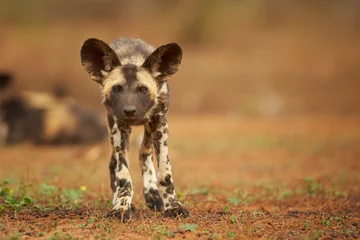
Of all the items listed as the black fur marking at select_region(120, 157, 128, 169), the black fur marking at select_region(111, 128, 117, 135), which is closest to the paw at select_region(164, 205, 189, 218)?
the black fur marking at select_region(120, 157, 128, 169)

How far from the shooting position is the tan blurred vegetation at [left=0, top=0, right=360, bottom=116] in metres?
19.1

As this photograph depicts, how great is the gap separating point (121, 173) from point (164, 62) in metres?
1.07

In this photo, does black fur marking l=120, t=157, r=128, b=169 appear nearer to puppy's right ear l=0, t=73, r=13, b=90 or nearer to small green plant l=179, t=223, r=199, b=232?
small green plant l=179, t=223, r=199, b=232

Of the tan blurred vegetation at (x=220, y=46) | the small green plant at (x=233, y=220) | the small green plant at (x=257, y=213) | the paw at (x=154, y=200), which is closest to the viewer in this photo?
the small green plant at (x=233, y=220)

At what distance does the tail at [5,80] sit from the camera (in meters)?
11.8

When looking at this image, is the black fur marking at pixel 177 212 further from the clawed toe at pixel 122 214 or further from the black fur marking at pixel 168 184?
the clawed toe at pixel 122 214

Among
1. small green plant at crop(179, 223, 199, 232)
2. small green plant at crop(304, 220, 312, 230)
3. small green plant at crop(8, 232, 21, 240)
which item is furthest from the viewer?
small green plant at crop(304, 220, 312, 230)

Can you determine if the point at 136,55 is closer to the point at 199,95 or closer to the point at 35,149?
the point at 35,149

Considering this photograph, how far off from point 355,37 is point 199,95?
1029 centimetres

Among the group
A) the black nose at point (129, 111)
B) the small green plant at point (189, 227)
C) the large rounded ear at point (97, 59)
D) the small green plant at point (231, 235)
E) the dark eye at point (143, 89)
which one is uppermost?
the large rounded ear at point (97, 59)

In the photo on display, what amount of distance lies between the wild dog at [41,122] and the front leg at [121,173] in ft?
21.4

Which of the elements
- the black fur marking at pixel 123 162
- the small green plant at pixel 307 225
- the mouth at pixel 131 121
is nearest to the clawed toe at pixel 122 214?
the black fur marking at pixel 123 162

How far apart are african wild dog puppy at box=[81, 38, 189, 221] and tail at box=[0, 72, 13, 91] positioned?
6802 mm

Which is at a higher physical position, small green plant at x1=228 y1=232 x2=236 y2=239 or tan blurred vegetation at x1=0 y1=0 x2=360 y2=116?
tan blurred vegetation at x1=0 y1=0 x2=360 y2=116
